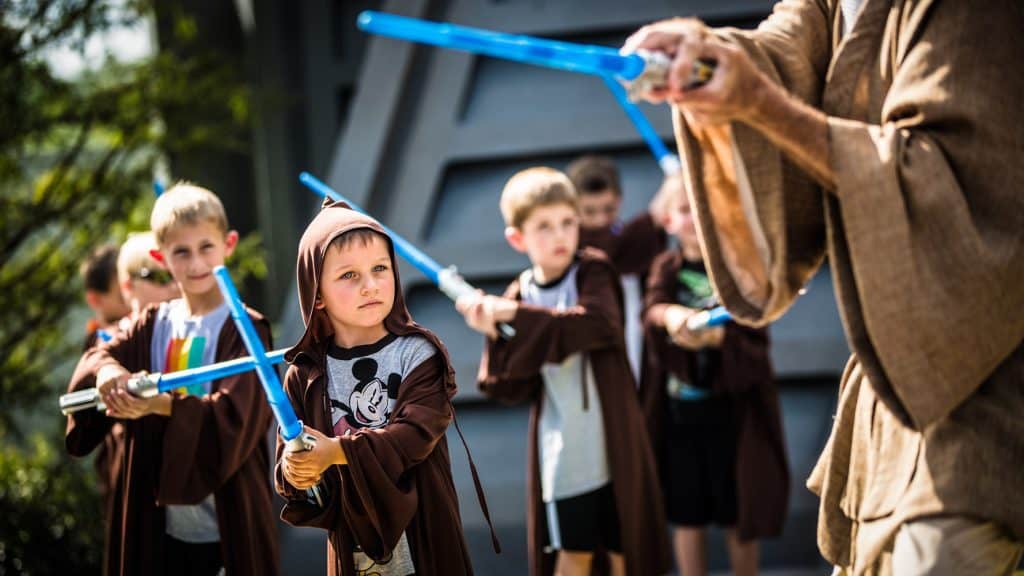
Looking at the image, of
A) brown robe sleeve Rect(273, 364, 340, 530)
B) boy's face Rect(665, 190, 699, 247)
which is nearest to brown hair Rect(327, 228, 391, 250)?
brown robe sleeve Rect(273, 364, 340, 530)

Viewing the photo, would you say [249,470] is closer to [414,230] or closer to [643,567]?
[643,567]

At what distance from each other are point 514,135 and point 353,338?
276cm

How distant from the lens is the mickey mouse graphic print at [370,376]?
2.59 metres

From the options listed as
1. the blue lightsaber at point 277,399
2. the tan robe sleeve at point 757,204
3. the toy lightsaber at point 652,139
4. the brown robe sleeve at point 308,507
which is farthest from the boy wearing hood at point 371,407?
→ the toy lightsaber at point 652,139

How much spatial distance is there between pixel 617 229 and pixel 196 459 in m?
2.26

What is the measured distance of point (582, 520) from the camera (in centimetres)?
381

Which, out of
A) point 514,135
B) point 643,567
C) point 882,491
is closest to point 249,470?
point 643,567

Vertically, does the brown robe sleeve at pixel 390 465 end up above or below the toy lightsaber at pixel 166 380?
below

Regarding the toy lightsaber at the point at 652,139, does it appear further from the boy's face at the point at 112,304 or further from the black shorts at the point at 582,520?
the boy's face at the point at 112,304

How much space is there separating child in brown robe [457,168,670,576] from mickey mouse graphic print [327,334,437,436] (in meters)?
1.03

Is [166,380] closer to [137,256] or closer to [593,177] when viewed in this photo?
[137,256]

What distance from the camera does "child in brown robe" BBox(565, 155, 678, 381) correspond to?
4750 millimetres

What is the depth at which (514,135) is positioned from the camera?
17.3 feet

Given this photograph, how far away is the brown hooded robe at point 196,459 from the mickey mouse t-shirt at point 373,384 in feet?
2.17
